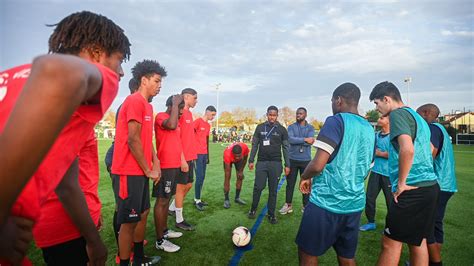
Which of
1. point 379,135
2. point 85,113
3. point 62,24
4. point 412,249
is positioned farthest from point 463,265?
point 62,24

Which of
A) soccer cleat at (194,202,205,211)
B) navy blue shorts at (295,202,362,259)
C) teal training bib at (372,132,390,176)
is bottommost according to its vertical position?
soccer cleat at (194,202,205,211)

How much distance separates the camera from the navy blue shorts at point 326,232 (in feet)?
8.82

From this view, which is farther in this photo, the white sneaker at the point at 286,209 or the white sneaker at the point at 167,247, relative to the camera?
the white sneaker at the point at 286,209

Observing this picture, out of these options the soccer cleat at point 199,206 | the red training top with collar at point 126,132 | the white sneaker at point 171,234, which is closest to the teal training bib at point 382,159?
the soccer cleat at point 199,206

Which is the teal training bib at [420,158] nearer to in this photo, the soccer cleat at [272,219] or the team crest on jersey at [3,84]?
the soccer cleat at [272,219]

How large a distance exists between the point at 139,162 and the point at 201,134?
440 cm

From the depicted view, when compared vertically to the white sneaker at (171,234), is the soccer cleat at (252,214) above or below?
below

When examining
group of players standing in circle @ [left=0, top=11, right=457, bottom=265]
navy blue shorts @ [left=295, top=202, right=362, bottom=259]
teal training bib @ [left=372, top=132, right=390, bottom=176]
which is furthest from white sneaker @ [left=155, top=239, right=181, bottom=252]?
teal training bib @ [left=372, top=132, right=390, bottom=176]

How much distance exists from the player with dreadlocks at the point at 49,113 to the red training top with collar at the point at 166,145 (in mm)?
2973

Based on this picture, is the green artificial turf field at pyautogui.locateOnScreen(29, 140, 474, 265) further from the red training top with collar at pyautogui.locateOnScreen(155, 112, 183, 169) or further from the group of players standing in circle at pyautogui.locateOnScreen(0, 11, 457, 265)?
the red training top with collar at pyautogui.locateOnScreen(155, 112, 183, 169)

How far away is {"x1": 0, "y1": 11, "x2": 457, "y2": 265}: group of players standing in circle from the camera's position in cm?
69

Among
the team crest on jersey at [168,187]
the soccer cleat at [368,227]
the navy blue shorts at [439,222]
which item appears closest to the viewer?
the navy blue shorts at [439,222]

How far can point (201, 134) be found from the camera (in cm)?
755

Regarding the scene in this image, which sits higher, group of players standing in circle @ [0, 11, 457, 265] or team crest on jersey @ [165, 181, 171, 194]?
group of players standing in circle @ [0, 11, 457, 265]
